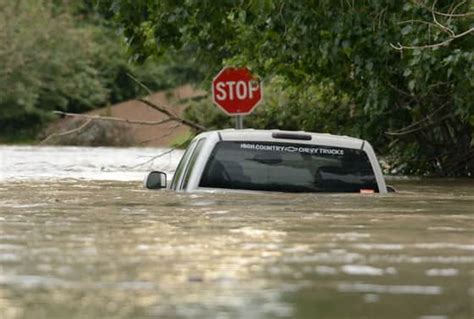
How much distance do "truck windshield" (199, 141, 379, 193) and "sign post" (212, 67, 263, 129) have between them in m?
11.1

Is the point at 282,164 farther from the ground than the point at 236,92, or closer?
farther from the ground

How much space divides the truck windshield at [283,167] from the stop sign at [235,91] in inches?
439

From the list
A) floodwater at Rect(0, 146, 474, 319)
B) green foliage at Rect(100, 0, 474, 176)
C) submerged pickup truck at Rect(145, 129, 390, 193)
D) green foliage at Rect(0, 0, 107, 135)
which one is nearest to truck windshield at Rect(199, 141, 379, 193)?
submerged pickup truck at Rect(145, 129, 390, 193)

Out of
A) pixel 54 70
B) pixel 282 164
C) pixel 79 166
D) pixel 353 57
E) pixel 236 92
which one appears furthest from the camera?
pixel 54 70

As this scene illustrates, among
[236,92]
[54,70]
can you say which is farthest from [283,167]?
[54,70]

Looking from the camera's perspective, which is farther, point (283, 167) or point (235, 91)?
point (235, 91)

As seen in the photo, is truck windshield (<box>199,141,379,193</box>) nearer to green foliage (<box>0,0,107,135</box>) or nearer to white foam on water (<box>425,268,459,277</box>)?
white foam on water (<box>425,268,459,277</box>)

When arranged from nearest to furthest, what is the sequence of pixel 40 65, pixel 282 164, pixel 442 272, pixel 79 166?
1. pixel 442 272
2. pixel 282 164
3. pixel 79 166
4. pixel 40 65

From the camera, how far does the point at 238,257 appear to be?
949 cm

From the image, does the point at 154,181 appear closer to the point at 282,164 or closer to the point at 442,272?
the point at 282,164

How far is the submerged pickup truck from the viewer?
45.9 feet

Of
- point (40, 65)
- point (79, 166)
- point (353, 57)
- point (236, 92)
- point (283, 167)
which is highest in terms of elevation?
point (353, 57)

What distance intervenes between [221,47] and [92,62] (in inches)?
1996

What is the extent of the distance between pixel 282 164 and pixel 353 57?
6.82m
